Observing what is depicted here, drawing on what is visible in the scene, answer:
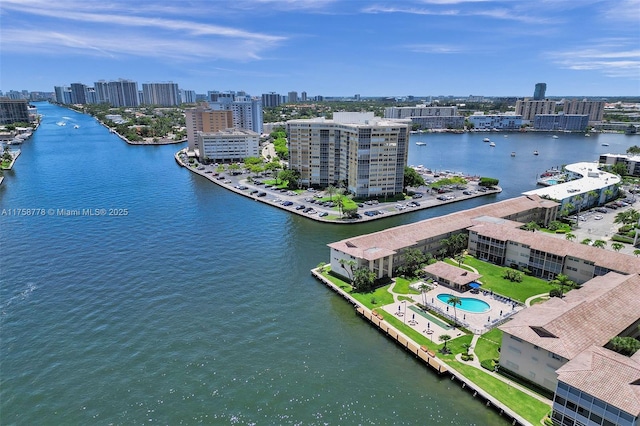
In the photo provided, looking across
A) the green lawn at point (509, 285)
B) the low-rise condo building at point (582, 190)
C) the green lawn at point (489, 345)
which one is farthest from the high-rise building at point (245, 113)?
the green lawn at point (489, 345)

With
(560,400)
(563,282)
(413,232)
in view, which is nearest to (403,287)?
(413,232)

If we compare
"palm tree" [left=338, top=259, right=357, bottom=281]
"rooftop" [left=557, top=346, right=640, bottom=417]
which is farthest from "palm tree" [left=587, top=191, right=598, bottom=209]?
"rooftop" [left=557, top=346, right=640, bottom=417]

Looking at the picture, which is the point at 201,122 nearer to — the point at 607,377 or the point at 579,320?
the point at 579,320

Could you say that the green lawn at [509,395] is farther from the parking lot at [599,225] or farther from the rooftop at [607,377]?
the parking lot at [599,225]

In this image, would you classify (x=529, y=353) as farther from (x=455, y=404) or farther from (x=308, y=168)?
(x=308, y=168)

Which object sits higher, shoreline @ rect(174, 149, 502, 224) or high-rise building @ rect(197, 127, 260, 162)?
high-rise building @ rect(197, 127, 260, 162)

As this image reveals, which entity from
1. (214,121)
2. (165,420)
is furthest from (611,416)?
(214,121)

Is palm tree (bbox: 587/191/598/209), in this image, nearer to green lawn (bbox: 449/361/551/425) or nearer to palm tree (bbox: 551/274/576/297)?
palm tree (bbox: 551/274/576/297)
